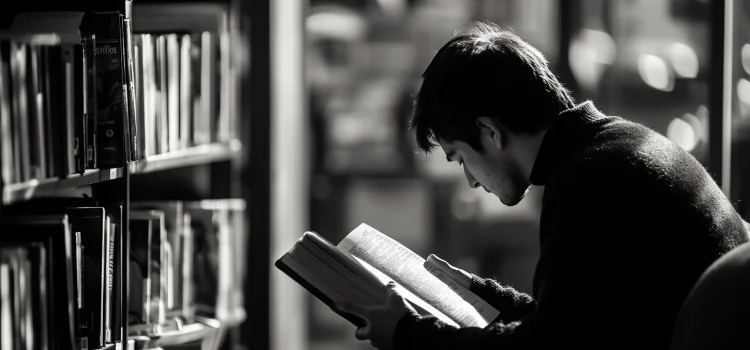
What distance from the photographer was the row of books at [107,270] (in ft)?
4.57

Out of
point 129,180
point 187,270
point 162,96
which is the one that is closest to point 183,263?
point 187,270

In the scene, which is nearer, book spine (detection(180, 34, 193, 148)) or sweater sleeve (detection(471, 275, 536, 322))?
sweater sleeve (detection(471, 275, 536, 322))

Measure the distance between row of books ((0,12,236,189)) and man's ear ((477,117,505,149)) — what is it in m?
0.69

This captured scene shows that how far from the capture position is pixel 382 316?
4.83 ft

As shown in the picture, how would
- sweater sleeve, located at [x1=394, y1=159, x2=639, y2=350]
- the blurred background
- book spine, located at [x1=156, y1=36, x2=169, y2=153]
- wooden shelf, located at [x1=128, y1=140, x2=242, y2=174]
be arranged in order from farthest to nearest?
the blurred background
book spine, located at [x1=156, y1=36, x2=169, y2=153]
wooden shelf, located at [x1=128, y1=140, x2=242, y2=174]
sweater sleeve, located at [x1=394, y1=159, x2=639, y2=350]

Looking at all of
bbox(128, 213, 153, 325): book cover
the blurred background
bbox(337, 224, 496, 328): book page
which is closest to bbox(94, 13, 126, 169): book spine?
bbox(128, 213, 153, 325): book cover

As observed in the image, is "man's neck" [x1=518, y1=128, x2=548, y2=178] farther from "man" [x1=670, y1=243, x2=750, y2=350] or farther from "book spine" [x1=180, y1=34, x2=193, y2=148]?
"book spine" [x1=180, y1=34, x2=193, y2=148]

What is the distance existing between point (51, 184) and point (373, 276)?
58 centimetres

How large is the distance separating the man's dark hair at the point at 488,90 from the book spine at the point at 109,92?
0.60 m

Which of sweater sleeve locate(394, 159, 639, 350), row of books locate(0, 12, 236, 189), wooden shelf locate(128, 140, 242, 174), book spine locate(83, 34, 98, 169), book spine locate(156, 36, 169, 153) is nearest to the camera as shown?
sweater sleeve locate(394, 159, 639, 350)

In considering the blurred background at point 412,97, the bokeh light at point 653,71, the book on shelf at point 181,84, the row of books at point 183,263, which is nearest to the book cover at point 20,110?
the book on shelf at point 181,84

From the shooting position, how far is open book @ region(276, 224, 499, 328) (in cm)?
152

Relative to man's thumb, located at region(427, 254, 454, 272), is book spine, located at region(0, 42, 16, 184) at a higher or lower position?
higher

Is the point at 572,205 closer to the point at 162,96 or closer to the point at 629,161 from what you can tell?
the point at 629,161
